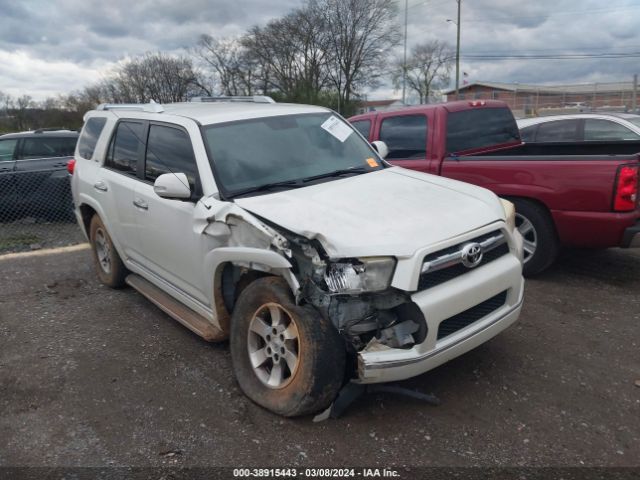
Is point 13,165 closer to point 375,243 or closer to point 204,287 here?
point 204,287

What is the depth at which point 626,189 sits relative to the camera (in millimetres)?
4543

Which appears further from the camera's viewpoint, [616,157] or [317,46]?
[317,46]

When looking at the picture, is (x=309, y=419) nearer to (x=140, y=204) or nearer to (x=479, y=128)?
(x=140, y=204)

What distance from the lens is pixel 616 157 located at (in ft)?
15.1

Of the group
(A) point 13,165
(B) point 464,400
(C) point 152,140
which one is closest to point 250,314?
(B) point 464,400

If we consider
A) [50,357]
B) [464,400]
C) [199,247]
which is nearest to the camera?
[464,400]

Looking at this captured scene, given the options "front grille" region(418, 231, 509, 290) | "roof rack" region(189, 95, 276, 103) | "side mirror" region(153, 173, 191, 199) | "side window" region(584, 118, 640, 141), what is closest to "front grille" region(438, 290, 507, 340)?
"front grille" region(418, 231, 509, 290)

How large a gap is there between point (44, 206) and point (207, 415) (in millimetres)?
7355

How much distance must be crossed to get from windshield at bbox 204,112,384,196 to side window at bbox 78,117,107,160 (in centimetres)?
208

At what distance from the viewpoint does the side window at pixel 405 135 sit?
6.33 meters

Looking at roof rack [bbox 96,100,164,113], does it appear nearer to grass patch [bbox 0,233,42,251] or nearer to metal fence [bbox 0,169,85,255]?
grass patch [bbox 0,233,42,251]

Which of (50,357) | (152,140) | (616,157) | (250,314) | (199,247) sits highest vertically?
(152,140)

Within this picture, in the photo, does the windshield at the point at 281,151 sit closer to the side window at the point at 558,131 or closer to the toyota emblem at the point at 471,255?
the toyota emblem at the point at 471,255

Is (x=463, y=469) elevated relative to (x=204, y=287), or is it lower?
lower
